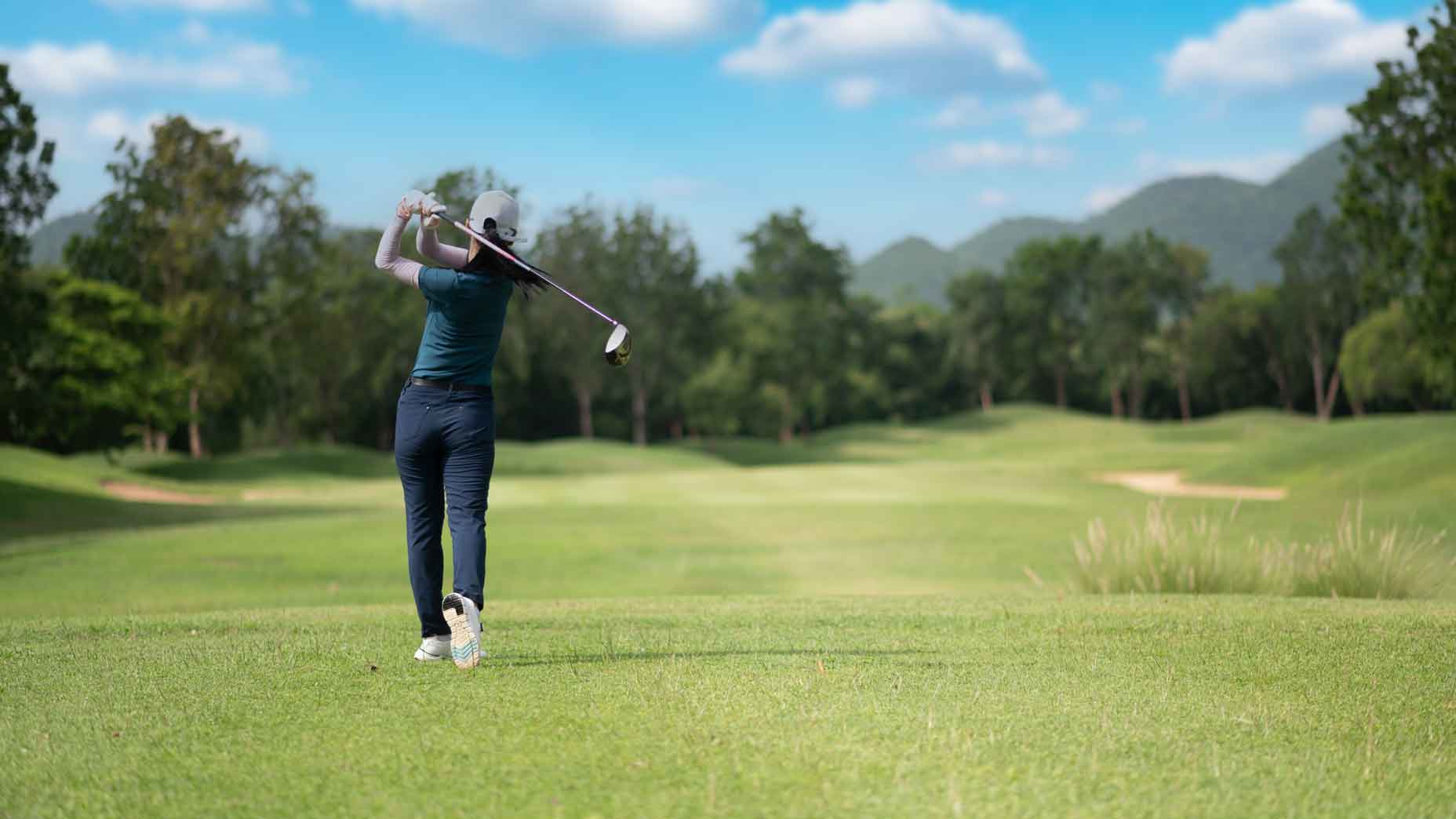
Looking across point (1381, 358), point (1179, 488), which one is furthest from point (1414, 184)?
point (1381, 358)

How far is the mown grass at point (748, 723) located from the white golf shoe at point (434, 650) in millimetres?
218

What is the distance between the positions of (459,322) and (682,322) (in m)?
53.0

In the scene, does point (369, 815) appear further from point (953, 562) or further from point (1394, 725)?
point (953, 562)

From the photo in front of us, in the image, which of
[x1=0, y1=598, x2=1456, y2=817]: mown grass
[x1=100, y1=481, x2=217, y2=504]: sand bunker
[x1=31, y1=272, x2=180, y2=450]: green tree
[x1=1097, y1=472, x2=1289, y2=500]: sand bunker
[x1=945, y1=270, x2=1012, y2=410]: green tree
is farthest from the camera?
[x1=945, y1=270, x2=1012, y2=410]: green tree

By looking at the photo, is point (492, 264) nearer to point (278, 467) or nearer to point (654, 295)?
point (278, 467)

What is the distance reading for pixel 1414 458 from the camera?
25891 millimetres

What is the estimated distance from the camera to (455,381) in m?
5.50

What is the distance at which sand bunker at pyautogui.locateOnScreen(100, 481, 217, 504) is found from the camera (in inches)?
1227

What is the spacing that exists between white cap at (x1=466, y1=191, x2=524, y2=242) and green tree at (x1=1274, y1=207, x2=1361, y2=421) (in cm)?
6937

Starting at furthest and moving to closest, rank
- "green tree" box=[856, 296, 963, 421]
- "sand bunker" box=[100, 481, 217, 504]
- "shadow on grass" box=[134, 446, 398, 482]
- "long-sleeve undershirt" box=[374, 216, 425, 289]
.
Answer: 1. "green tree" box=[856, 296, 963, 421]
2. "shadow on grass" box=[134, 446, 398, 482]
3. "sand bunker" box=[100, 481, 217, 504]
4. "long-sleeve undershirt" box=[374, 216, 425, 289]

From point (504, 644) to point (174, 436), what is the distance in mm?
48873

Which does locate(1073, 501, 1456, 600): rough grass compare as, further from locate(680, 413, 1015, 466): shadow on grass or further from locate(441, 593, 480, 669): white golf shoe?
locate(680, 413, 1015, 466): shadow on grass

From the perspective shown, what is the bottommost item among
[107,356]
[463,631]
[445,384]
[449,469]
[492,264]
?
[463,631]

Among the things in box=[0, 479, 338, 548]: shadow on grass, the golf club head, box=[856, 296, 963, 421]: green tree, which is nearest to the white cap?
the golf club head
